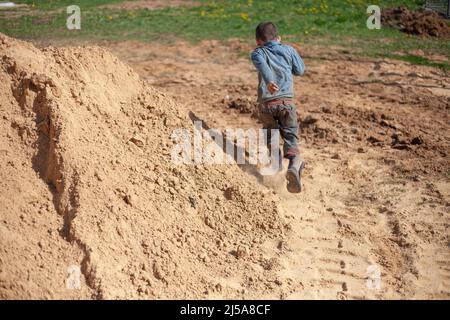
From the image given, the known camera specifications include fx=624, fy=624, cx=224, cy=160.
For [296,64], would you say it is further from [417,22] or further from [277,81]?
[417,22]

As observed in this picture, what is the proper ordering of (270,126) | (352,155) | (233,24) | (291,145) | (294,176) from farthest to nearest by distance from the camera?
(233,24) → (352,155) → (270,126) → (291,145) → (294,176)

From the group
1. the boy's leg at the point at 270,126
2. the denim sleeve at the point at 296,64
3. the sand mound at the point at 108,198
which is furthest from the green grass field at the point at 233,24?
the sand mound at the point at 108,198

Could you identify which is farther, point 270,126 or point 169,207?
point 270,126

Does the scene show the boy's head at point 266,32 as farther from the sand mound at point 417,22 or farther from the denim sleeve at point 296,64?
the sand mound at point 417,22

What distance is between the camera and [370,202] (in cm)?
596

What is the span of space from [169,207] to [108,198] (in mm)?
573

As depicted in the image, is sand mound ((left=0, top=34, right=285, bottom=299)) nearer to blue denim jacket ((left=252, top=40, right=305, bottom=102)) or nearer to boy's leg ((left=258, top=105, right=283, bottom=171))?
boy's leg ((left=258, top=105, right=283, bottom=171))

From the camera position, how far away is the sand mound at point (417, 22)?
11344 millimetres

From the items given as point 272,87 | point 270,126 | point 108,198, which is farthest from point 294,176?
point 108,198

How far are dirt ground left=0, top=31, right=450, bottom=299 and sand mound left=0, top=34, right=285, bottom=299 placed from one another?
11mm

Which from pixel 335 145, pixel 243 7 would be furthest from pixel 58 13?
pixel 335 145

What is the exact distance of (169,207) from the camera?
5012mm

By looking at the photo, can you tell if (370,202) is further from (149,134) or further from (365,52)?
(365,52)

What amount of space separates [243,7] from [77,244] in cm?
972
